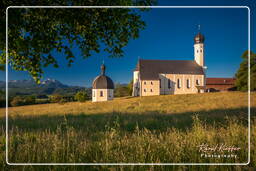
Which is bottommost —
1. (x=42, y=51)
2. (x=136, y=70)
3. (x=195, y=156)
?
(x=195, y=156)

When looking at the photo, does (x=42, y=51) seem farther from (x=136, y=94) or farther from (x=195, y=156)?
(x=195, y=156)

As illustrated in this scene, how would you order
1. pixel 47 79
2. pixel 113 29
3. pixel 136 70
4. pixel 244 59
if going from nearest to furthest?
pixel 244 59, pixel 47 79, pixel 136 70, pixel 113 29

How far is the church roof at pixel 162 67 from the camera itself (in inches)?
160

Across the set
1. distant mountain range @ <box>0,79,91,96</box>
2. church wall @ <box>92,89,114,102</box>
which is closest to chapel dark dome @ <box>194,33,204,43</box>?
church wall @ <box>92,89,114,102</box>

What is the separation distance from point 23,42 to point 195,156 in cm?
434

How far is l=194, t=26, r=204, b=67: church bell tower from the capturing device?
3545mm

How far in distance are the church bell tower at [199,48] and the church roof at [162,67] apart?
0.73ft

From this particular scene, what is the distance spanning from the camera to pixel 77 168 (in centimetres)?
279

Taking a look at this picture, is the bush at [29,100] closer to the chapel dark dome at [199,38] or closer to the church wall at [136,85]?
the church wall at [136,85]

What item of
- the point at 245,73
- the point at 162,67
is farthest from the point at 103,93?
the point at 245,73

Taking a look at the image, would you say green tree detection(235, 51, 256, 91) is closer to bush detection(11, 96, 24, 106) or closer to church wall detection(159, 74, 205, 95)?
church wall detection(159, 74, 205, 95)

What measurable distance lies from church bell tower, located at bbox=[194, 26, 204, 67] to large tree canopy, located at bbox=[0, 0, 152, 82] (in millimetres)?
1344

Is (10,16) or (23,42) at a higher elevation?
(10,16)

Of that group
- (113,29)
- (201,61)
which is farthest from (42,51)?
(201,61)
